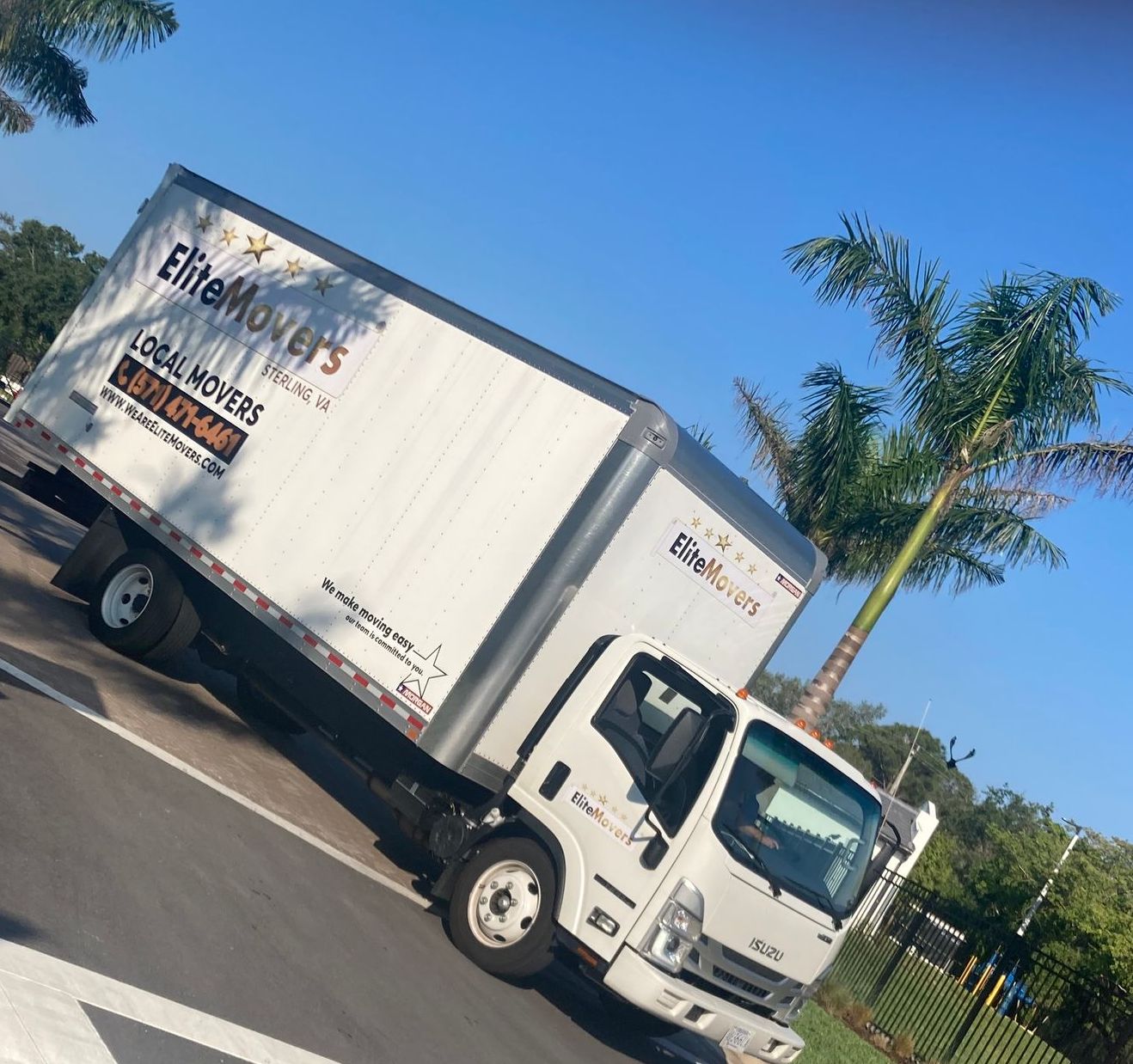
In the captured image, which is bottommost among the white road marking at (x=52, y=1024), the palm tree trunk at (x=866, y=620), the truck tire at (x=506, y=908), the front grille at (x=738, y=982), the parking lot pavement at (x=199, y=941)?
the white road marking at (x=52, y=1024)

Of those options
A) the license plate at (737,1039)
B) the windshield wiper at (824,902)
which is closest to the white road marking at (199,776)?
the license plate at (737,1039)

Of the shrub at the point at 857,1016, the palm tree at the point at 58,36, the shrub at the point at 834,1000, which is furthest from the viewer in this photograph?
the palm tree at the point at 58,36

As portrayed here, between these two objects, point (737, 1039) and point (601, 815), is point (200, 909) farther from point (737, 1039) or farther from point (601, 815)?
point (737, 1039)

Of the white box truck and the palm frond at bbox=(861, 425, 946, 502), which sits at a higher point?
the palm frond at bbox=(861, 425, 946, 502)

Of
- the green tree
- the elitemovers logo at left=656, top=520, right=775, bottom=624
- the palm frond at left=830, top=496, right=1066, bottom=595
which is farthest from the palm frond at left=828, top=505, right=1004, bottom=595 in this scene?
the green tree

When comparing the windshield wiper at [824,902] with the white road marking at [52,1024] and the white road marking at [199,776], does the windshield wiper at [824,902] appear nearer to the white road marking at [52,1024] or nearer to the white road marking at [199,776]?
the white road marking at [199,776]

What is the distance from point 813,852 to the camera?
838 cm

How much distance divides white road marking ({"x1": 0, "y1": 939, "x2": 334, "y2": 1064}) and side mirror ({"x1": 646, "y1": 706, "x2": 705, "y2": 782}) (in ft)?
9.33

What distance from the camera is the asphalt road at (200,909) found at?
5.36 m

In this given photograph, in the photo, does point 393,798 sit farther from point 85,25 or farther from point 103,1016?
point 85,25

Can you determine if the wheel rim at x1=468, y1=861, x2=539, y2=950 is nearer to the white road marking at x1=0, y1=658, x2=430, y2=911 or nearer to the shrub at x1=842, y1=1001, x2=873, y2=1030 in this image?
the white road marking at x1=0, y1=658, x2=430, y2=911

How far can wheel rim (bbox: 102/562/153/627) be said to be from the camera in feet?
37.6

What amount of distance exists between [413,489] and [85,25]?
26.1 metres

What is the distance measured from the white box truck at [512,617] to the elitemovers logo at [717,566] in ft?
0.07
